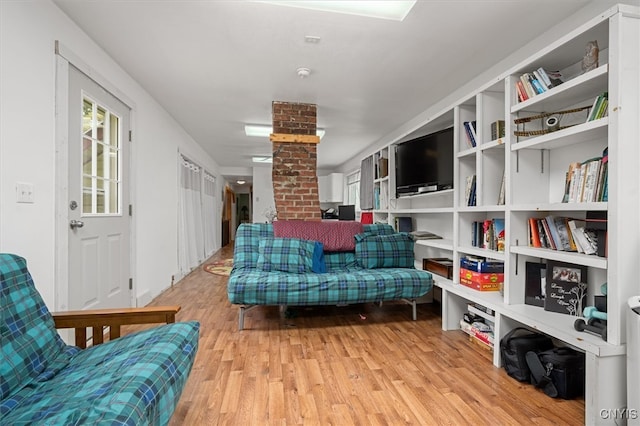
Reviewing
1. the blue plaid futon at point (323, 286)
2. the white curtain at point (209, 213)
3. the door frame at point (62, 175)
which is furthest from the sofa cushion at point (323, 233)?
the white curtain at point (209, 213)

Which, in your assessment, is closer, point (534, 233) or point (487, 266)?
point (534, 233)

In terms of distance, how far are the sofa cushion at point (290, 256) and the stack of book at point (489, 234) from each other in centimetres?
146

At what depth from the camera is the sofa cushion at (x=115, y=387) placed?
94 cm

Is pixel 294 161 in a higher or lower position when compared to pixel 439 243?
higher

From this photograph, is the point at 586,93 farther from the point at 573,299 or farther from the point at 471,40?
the point at 573,299

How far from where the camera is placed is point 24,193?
1808 mm

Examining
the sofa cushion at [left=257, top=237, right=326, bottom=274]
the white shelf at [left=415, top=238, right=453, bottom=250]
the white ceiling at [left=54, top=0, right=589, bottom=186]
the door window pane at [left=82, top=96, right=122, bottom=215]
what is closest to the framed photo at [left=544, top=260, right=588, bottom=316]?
the white shelf at [left=415, top=238, right=453, bottom=250]

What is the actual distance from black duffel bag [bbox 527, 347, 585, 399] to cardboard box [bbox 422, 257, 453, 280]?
3.76ft

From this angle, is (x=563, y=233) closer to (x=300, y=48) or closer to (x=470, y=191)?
(x=470, y=191)

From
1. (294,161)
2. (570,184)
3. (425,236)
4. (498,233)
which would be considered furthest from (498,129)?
(294,161)

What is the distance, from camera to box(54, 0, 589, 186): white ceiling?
2129 mm

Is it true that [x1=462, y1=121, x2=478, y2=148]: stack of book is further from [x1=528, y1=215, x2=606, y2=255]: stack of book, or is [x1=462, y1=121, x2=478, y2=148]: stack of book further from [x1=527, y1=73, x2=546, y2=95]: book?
[x1=528, y1=215, x2=606, y2=255]: stack of book

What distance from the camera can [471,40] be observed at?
2.49 metres

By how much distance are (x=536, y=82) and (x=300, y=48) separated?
174 centimetres
